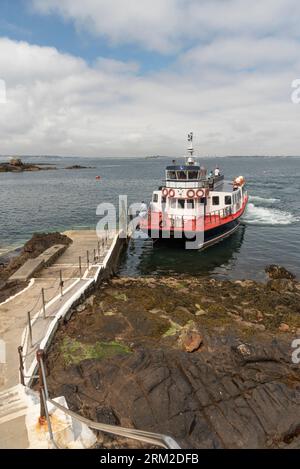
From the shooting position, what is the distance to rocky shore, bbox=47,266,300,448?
25.4 feet

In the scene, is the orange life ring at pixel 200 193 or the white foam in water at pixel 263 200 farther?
the white foam in water at pixel 263 200

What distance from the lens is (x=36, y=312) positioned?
12.0 metres

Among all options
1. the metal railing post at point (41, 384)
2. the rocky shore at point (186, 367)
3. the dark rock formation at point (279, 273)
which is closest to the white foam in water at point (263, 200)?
the dark rock formation at point (279, 273)

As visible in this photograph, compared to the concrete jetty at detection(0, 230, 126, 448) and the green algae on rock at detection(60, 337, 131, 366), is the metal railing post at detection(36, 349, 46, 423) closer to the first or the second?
the concrete jetty at detection(0, 230, 126, 448)

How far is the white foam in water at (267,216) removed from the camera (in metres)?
35.3

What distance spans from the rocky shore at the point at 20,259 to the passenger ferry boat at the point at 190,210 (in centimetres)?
653

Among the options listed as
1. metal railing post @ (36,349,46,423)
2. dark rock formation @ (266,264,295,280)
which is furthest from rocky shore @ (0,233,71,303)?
dark rock formation @ (266,264,295,280)

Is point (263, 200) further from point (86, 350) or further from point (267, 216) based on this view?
point (86, 350)

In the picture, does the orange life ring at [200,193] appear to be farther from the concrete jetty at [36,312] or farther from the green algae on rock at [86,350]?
the green algae on rock at [86,350]

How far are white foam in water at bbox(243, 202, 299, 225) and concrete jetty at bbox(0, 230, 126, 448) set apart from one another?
65.3ft

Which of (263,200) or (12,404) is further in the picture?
(263,200)

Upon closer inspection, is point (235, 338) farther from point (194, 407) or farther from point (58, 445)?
point (58, 445)

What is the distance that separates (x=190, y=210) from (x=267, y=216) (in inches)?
654

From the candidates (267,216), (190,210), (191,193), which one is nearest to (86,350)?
(190,210)
